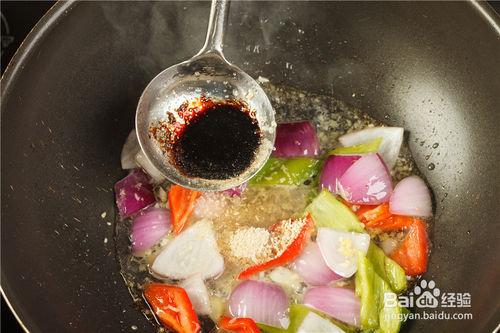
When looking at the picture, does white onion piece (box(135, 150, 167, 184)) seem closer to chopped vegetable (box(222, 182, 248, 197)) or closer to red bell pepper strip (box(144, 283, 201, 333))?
chopped vegetable (box(222, 182, 248, 197))

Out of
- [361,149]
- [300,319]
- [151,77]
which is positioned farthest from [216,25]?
[300,319]

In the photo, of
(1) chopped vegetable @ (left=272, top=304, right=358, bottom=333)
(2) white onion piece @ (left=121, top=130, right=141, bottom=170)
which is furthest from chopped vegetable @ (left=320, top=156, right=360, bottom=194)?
(2) white onion piece @ (left=121, top=130, right=141, bottom=170)

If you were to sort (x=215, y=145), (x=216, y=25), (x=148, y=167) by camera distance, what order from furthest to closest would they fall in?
(x=148, y=167) → (x=215, y=145) → (x=216, y=25)

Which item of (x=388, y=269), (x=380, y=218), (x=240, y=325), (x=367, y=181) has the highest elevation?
(x=367, y=181)

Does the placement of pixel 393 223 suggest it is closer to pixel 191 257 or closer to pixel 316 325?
pixel 316 325

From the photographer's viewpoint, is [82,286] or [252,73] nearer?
[82,286]

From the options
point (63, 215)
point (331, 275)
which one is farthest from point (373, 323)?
point (63, 215)

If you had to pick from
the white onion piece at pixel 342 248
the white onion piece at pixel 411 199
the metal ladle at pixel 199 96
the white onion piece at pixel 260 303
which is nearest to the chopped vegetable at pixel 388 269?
the white onion piece at pixel 342 248

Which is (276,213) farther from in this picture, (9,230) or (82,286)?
(9,230)
